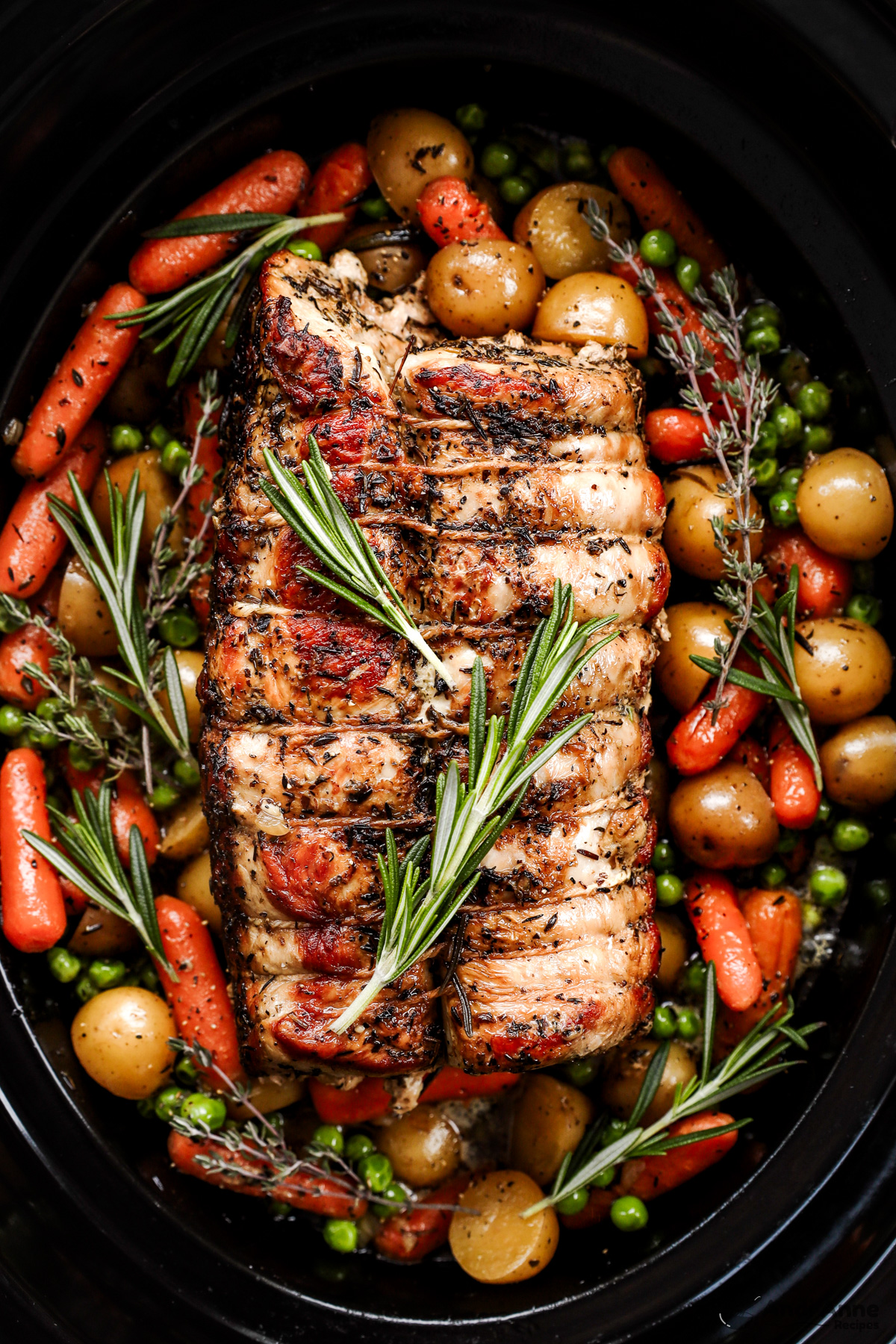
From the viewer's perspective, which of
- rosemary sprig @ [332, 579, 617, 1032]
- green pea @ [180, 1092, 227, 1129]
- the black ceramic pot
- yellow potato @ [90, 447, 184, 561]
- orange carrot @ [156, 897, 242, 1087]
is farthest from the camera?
yellow potato @ [90, 447, 184, 561]

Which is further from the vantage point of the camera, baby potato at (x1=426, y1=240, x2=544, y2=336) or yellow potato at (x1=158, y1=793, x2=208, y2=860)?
yellow potato at (x1=158, y1=793, x2=208, y2=860)

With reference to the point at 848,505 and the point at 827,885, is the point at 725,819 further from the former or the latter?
the point at 848,505

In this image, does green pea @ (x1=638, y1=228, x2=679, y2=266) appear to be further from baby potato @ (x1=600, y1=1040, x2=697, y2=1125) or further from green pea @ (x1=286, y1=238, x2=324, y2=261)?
baby potato @ (x1=600, y1=1040, x2=697, y2=1125)

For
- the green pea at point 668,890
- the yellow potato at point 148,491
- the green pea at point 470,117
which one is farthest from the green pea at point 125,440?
the green pea at point 668,890

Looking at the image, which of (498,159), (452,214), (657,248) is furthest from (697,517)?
(498,159)

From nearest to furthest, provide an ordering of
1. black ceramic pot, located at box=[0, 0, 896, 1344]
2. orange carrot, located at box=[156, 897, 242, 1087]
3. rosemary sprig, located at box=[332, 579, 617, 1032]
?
rosemary sprig, located at box=[332, 579, 617, 1032] → black ceramic pot, located at box=[0, 0, 896, 1344] → orange carrot, located at box=[156, 897, 242, 1087]

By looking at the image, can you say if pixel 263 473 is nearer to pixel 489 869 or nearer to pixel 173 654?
A: pixel 173 654

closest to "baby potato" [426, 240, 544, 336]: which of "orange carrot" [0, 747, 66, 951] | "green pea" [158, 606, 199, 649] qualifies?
"green pea" [158, 606, 199, 649]
